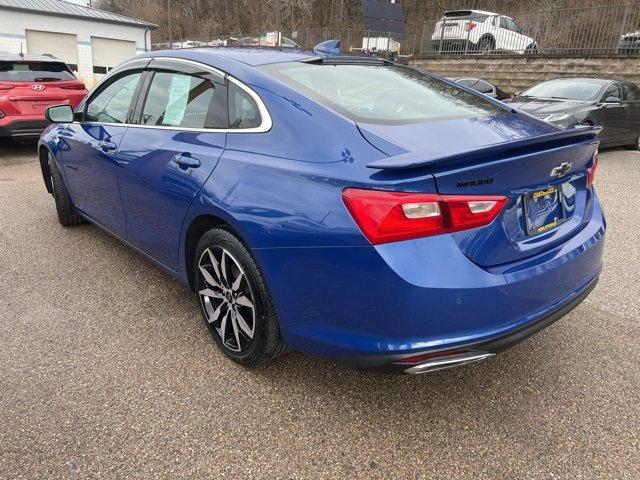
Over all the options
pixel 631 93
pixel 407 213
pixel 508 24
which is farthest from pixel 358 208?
pixel 508 24

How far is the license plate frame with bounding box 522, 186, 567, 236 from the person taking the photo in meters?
2.04

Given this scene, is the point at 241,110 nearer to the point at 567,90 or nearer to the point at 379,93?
the point at 379,93

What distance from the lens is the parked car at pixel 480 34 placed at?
18484mm

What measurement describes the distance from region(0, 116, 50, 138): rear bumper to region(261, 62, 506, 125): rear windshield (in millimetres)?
6879

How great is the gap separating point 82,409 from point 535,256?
2115mm

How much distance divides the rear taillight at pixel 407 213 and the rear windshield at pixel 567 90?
30.1 ft

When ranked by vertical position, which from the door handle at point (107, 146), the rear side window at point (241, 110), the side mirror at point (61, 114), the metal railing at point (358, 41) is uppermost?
the metal railing at point (358, 41)

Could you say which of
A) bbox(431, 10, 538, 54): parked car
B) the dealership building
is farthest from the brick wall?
the dealership building

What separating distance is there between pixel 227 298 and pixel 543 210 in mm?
1552

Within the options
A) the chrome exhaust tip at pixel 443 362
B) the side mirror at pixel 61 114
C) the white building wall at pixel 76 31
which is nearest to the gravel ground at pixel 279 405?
the chrome exhaust tip at pixel 443 362

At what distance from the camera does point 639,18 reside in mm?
15383

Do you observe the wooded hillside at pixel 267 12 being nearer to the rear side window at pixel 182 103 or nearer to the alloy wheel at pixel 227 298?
the rear side window at pixel 182 103

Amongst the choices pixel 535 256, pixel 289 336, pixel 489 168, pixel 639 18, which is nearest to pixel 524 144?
pixel 489 168

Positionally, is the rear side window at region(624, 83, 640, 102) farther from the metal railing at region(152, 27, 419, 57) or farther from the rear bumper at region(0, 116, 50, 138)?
the metal railing at region(152, 27, 419, 57)
